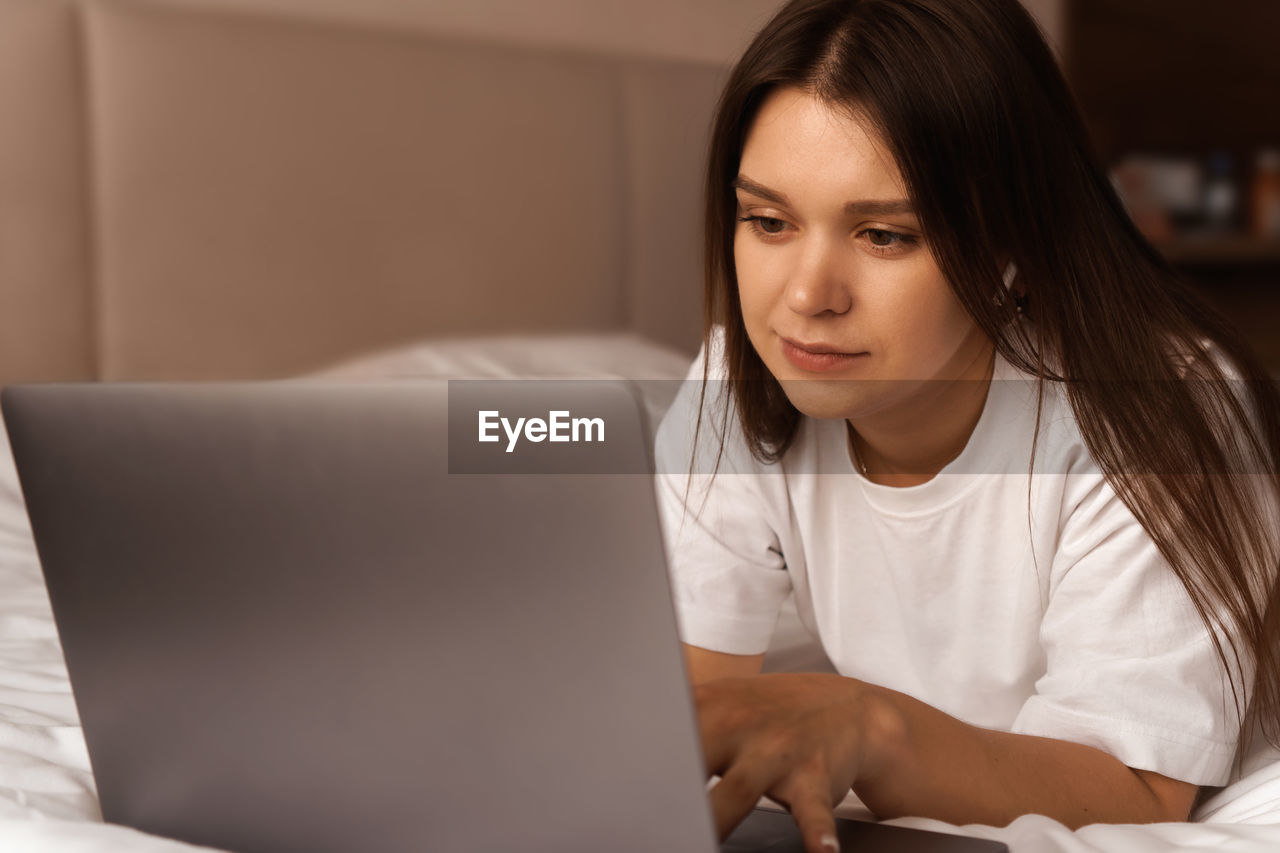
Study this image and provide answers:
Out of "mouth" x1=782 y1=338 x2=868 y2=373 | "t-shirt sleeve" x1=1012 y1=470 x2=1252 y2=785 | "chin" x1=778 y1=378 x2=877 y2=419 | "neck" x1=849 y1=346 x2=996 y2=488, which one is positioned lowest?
"t-shirt sleeve" x1=1012 y1=470 x2=1252 y2=785

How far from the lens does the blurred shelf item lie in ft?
9.34

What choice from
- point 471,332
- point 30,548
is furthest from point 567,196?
point 30,548

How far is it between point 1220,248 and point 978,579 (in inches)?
91.0

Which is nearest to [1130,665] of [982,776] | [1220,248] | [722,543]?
[982,776]

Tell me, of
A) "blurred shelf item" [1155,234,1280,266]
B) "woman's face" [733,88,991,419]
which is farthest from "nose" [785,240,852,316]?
"blurred shelf item" [1155,234,1280,266]

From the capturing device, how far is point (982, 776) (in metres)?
0.69

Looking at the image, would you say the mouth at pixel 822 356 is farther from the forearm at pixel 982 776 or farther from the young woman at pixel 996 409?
the forearm at pixel 982 776

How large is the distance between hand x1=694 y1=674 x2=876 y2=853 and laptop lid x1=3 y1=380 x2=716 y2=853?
0.09 meters

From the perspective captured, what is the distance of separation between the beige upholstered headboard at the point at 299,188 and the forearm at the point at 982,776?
4.17 ft

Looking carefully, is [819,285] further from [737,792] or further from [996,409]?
[737,792]

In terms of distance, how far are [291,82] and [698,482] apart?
1037 mm

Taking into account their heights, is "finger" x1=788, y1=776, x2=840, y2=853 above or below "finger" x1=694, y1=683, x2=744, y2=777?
below

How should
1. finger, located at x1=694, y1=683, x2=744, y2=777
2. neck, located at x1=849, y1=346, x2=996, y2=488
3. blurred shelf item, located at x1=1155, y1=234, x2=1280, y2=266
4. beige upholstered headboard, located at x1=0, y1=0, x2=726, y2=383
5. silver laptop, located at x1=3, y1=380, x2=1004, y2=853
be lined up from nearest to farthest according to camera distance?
1. silver laptop, located at x1=3, y1=380, x2=1004, y2=853
2. finger, located at x1=694, y1=683, x2=744, y2=777
3. neck, located at x1=849, y1=346, x2=996, y2=488
4. beige upholstered headboard, located at x1=0, y1=0, x2=726, y2=383
5. blurred shelf item, located at x1=1155, y1=234, x2=1280, y2=266

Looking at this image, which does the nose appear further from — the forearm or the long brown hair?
the forearm
